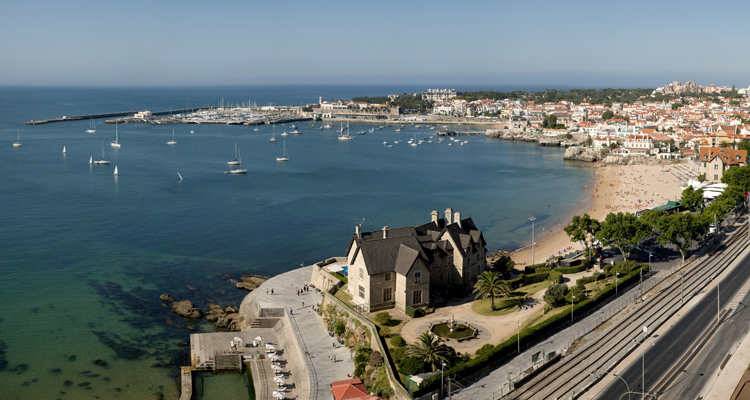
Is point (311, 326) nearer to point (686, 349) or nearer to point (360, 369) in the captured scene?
point (360, 369)

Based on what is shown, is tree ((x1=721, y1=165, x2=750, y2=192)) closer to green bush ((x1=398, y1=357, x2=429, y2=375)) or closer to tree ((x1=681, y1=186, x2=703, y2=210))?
tree ((x1=681, y1=186, x2=703, y2=210))

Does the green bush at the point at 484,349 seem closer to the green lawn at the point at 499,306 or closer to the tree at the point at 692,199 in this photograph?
the green lawn at the point at 499,306

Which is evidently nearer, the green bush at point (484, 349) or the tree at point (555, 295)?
the green bush at point (484, 349)

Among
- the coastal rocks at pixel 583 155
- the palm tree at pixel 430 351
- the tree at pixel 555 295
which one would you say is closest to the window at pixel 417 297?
the palm tree at pixel 430 351

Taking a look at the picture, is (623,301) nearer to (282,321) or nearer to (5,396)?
(282,321)

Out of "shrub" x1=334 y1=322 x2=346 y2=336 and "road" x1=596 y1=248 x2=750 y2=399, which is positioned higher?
"road" x1=596 y1=248 x2=750 y2=399

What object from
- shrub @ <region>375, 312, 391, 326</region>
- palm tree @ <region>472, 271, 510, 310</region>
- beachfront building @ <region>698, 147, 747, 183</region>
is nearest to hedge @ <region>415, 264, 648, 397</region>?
palm tree @ <region>472, 271, 510, 310</region>

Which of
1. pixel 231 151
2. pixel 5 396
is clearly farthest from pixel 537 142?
pixel 5 396
